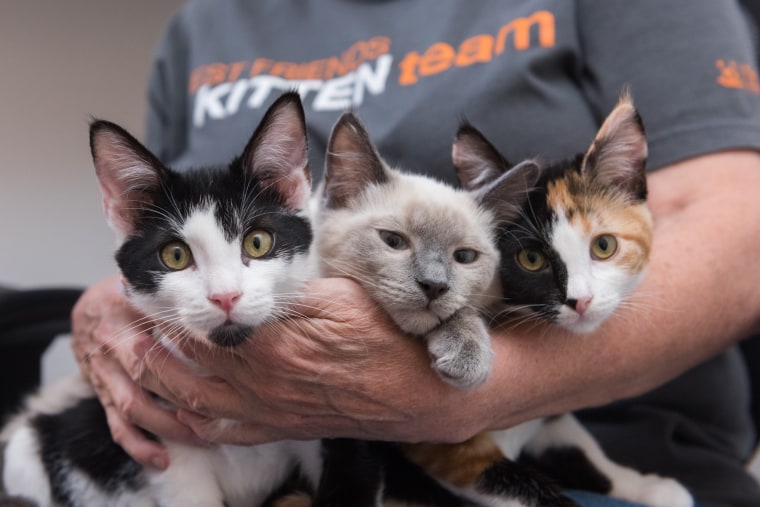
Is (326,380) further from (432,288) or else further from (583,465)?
(583,465)

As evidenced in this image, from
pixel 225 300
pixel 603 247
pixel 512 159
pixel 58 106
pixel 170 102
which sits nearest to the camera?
pixel 225 300

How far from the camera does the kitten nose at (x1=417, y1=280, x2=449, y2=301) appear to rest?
0.82 metres

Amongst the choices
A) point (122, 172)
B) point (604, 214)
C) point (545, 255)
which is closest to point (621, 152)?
point (604, 214)

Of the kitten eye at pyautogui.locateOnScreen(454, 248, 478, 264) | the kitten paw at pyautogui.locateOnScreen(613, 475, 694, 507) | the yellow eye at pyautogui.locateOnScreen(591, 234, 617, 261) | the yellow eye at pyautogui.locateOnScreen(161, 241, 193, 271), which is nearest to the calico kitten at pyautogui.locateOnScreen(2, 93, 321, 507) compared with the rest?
the yellow eye at pyautogui.locateOnScreen(161, 241, 193, 271)

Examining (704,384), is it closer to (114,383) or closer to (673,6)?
(673,6)

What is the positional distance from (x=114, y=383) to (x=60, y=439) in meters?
0.13

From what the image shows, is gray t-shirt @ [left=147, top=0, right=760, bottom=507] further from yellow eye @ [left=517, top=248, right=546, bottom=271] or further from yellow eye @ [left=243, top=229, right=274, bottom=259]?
yellow eye @ [left=243, top=229, right=274, bottom=259]

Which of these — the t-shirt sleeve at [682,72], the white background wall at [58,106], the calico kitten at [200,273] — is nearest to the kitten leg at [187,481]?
the calico kitten at [200,273]

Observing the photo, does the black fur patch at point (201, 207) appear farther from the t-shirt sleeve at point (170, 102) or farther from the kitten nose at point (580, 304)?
the t-shirt sleeve at point (170, 102)

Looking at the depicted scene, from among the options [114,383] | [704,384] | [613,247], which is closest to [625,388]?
[613,247]

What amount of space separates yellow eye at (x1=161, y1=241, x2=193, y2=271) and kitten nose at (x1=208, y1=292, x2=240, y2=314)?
0.31ft

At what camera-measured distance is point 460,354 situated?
809 mm

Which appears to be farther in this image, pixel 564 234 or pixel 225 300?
pixel 564 234

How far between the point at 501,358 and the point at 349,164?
1.25 ft
